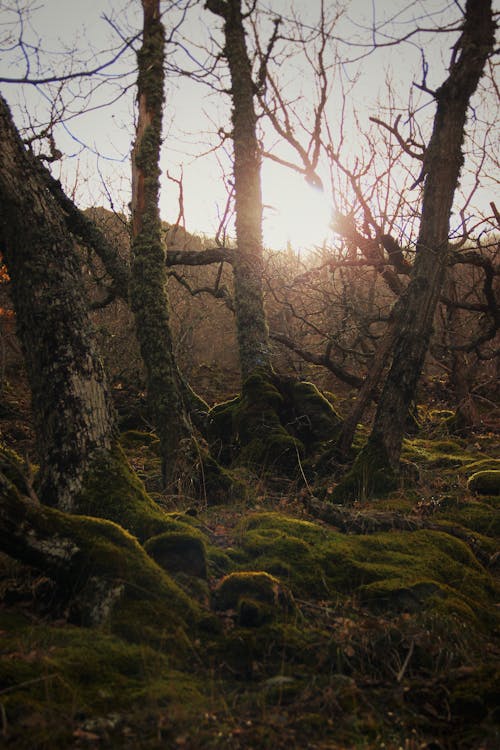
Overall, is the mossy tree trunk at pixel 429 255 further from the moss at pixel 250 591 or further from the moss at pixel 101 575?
the moss at pixel 101 575

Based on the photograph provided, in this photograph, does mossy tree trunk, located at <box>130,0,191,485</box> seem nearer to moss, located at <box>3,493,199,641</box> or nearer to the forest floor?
the forest floor

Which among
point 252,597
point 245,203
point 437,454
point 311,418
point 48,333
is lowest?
point 437,454

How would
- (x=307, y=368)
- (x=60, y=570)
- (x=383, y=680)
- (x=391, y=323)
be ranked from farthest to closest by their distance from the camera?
(x=307, y=368)
(x=391, y=323)
(x=60, y=570)
(x=383, y=680)

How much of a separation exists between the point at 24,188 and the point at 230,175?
602cm

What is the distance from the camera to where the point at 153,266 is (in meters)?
6.82

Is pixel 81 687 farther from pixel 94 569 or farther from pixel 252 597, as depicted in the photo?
pixel 252 597

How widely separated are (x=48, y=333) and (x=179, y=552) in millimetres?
1949

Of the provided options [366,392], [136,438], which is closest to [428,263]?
[366,392]

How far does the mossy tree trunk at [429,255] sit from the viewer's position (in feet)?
21.4

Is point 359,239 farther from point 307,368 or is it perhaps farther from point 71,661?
point 71,661

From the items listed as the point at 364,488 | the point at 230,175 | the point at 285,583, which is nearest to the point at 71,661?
the point at 285,583

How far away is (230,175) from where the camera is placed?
9.50 m

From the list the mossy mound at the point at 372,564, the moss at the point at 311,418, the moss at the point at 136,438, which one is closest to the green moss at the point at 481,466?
the moss at the point at 311,418

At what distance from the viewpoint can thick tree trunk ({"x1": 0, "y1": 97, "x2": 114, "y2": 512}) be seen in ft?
13.1
